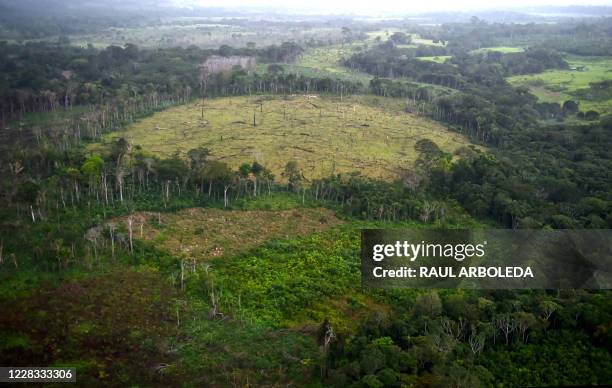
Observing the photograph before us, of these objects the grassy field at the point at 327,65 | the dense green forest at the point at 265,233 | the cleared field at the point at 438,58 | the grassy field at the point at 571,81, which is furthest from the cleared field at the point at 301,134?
the cleared field at the point at 438,58

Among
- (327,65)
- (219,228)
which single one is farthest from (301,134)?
(327,65)

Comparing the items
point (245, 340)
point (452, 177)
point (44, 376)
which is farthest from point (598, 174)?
point (44, 376)

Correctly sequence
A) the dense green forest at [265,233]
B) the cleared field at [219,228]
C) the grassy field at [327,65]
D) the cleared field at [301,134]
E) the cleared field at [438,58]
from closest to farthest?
the dense green forest at [265,233]
the cleared field at [219,228]
the cleared field at [301,134]
the grassy field at [327,65]
the cleared field at [438,58]

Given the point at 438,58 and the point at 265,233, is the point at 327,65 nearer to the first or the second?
the point at 438,58

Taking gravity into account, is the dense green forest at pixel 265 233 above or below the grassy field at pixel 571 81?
below

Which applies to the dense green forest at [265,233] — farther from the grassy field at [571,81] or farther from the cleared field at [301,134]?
the grassy field at [571,81]

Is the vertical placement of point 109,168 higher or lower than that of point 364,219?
higher

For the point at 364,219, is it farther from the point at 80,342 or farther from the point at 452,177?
the point at 80,342
